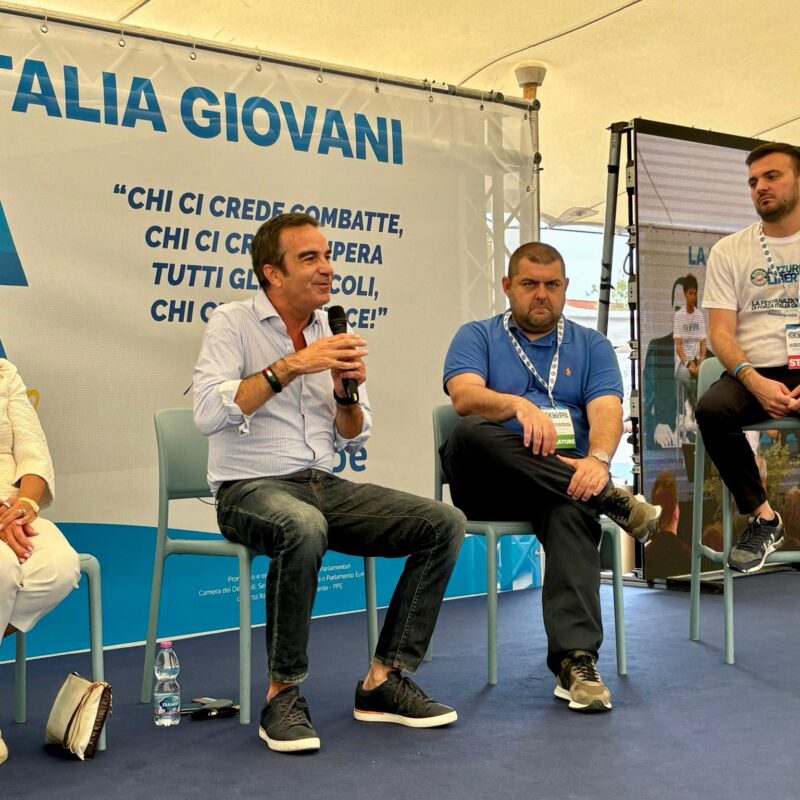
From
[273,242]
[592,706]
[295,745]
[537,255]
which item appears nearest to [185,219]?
[273,242]

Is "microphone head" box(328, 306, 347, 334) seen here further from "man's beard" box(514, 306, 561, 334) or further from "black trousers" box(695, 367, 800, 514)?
"black trousers" box(695, 367, 800, 514)

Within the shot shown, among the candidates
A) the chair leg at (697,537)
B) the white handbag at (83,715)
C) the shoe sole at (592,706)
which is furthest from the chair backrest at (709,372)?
the white handbag at (83,715)

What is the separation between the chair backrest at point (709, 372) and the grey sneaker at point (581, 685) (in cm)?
113

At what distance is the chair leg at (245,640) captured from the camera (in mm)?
2682

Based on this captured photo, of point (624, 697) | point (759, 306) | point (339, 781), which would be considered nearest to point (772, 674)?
point (624, 697)

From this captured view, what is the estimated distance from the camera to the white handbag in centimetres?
236

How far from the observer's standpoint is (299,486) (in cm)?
279

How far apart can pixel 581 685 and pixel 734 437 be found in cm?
100

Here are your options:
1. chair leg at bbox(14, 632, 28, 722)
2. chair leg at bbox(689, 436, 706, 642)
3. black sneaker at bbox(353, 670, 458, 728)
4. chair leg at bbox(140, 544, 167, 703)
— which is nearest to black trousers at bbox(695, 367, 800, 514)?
chair leg at bbox(689, 436, 706, 642)

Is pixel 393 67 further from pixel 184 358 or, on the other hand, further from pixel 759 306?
pixel 759 306

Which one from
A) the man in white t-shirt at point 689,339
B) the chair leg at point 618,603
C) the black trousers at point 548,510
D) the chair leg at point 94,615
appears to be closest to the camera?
the chair leg at point 94,615

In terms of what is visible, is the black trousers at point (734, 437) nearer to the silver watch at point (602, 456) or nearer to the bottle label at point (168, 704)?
the silver watch at point (602, 456)

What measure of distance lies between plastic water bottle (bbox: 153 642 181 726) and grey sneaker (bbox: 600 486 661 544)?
4.10 ft

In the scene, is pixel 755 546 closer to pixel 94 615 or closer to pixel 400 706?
pixel 400 706
